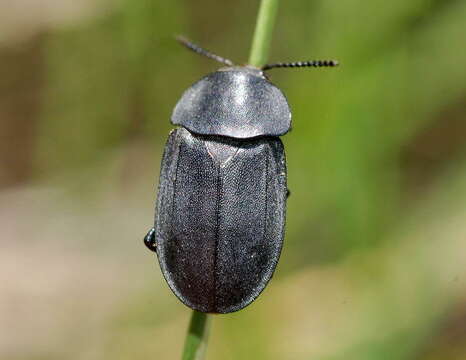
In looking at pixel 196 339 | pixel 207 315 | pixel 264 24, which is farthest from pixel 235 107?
pixel 196 339

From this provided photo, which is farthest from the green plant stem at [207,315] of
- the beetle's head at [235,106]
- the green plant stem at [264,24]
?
the beetle's head at [235,106]

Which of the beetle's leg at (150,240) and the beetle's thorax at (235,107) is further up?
the beetle's thorax at (235,107)
